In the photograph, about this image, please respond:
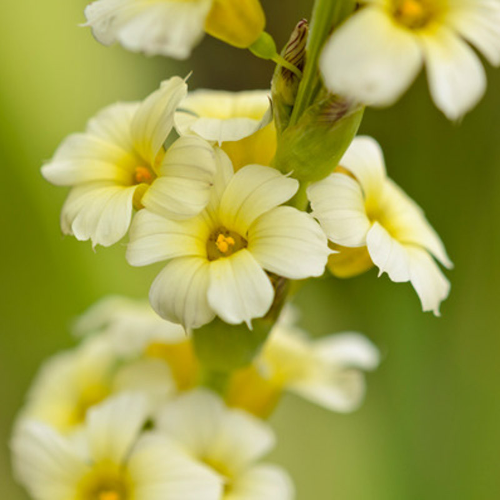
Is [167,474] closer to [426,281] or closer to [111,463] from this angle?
[111,463]

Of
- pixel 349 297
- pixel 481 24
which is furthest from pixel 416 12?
pixel 349 297

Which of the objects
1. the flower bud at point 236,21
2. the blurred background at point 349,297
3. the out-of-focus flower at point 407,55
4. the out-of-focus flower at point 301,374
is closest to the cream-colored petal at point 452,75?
the out-of-focus flower at point 407,55

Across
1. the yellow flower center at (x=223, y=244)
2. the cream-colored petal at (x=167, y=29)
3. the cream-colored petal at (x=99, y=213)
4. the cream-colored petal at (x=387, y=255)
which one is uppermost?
the cream-colored petal at (x=167, y=29)

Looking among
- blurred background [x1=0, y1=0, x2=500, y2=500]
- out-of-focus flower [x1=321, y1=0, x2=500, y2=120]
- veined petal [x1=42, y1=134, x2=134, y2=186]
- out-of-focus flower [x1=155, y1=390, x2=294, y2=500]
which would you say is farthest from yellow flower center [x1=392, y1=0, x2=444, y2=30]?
blurred background [x1=0, y1=0, x2=500, y2=500]

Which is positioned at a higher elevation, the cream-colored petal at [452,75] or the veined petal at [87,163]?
the cream-colored petal at [452,75]

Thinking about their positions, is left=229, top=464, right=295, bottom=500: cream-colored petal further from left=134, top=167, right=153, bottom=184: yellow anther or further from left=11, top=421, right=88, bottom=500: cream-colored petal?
left=134, top=167, right=153, bottom=184: yellow anther

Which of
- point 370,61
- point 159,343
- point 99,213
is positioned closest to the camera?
point 370,61

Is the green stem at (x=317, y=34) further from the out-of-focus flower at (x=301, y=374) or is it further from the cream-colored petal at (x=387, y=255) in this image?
the out-of-focus flower at (x=301, y=374)


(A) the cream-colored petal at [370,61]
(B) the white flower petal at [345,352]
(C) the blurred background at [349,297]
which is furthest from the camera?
(C) the blurred background at [349,297]

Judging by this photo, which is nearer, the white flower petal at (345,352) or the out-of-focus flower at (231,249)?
the out-of-focus flower at (231,249)
